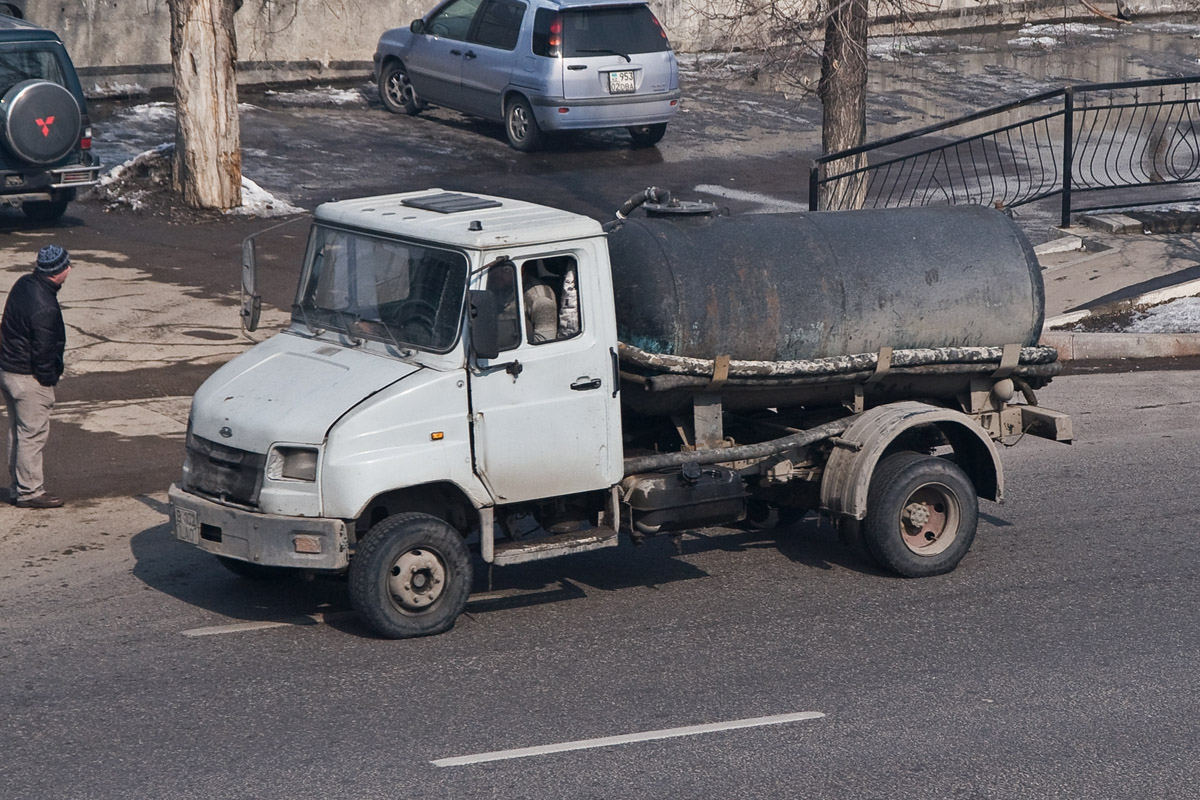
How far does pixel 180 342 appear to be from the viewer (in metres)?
12.5

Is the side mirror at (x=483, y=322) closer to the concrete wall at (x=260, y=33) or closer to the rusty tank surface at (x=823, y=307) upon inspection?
the rusty tank surface at (x=823, y=307)

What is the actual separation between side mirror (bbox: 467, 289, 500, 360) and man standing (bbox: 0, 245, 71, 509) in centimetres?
344

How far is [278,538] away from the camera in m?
6.79

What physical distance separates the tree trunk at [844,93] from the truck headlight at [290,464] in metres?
8.01

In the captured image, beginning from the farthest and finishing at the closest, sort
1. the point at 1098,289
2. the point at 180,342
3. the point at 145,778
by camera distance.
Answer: the point at 1098,289 → the point at 180,342 → the point at 145,778

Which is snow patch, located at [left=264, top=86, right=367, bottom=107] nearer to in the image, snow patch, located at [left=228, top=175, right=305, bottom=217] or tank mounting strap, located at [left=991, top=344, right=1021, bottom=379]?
snow patch, located at [left=228, top=175, right=305, bottom=217]

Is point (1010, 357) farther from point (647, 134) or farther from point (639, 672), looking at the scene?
point (647, 134)

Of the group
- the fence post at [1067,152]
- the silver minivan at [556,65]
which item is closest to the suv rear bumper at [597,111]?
the silver minivan at [556,65]

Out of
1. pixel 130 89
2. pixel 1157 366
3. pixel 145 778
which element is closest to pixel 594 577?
pixel 145 778

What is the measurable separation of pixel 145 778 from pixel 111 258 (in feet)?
33.3

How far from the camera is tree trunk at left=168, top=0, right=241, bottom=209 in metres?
15.9

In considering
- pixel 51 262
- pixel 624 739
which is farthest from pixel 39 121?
pixel 624 739

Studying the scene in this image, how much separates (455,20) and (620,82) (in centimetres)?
289

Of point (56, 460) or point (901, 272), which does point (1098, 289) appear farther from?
point (56, 460)
